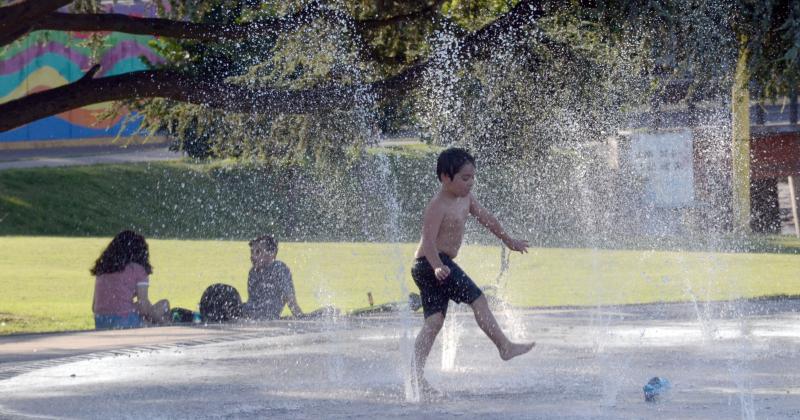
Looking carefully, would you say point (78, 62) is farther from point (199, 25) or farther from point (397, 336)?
point (397, 336)

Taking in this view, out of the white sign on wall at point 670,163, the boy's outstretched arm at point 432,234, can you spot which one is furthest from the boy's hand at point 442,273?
the white sign on wall at point 670,163

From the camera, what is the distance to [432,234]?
6.19 metres

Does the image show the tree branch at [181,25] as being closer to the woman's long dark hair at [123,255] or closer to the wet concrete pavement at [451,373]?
the woman's long dark hair at [123,255]

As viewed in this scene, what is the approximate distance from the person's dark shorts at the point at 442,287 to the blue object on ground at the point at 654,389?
3.07 ft

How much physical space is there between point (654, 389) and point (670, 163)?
49.5ft

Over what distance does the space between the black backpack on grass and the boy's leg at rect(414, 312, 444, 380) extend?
13.1 feet

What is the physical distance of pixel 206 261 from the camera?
1770 centimetres

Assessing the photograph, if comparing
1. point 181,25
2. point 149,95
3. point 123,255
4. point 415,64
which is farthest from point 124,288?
point 415,64

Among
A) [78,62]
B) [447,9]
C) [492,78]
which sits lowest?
[492,78]

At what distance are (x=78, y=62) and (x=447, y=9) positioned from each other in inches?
803

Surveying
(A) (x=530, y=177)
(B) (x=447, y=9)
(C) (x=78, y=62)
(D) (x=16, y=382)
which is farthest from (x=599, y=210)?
(D) (x=16, y=382)

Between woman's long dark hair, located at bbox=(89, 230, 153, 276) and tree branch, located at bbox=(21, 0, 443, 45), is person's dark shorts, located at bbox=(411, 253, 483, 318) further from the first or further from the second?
tree branch, located at bbox=(21, 0, 443, 45)

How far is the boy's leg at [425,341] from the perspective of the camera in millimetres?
6062

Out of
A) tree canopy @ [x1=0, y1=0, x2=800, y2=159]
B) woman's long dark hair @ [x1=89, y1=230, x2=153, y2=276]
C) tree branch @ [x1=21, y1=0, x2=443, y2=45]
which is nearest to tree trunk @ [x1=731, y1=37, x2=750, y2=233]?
tree canopy @ [x1=0, y1=0, x2=800, y2=159]
